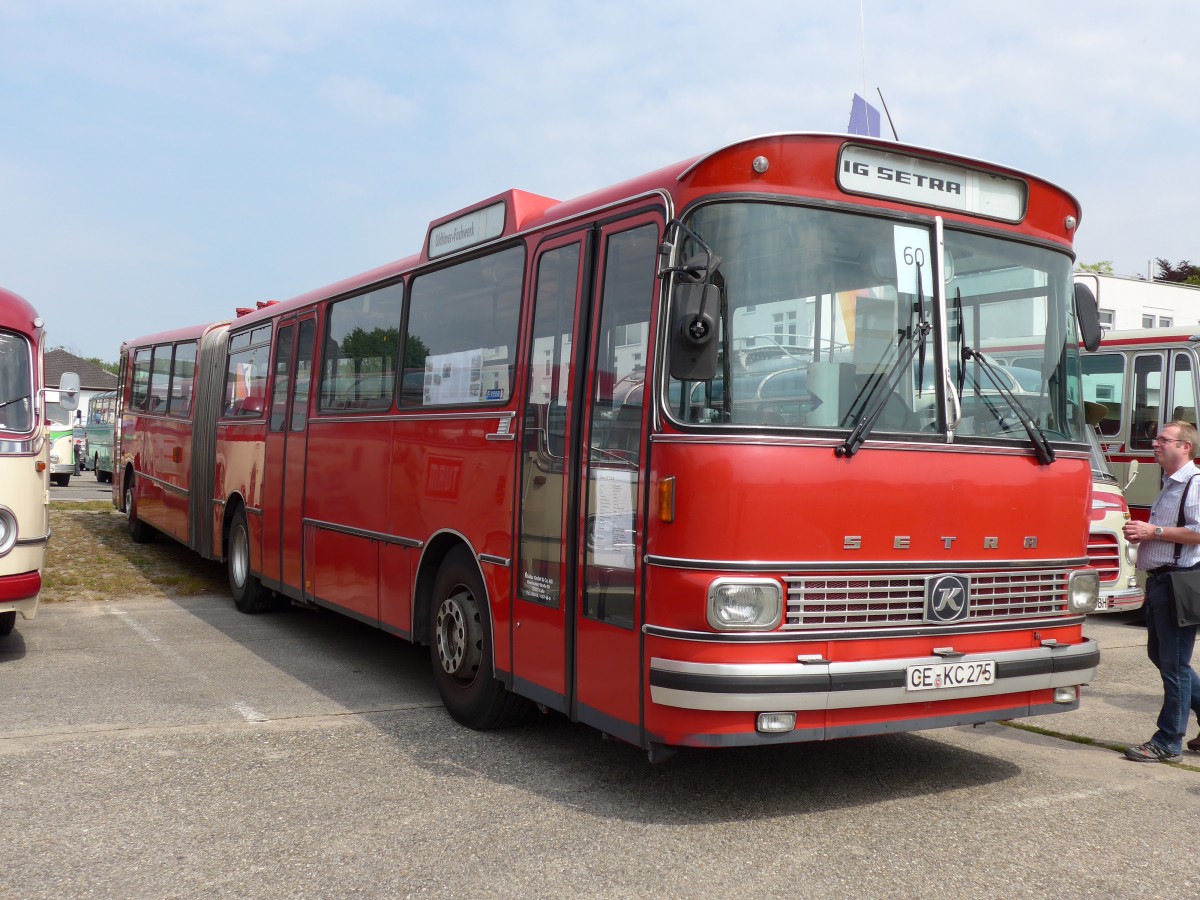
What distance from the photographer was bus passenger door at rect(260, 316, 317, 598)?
32.7 ft

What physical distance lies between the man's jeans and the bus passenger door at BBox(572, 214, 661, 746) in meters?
3.05

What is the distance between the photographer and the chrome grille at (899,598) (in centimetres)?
495

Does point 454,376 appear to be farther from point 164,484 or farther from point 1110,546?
point 164,484

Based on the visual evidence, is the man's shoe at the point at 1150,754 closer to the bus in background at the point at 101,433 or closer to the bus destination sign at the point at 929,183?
the bus destination sign at the point at 929,183

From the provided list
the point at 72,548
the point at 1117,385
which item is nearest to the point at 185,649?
the point at 72,548

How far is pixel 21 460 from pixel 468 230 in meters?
3.93

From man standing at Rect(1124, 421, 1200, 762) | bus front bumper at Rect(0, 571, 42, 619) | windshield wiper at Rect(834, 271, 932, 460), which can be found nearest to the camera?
windshield wiper at Rect(834, 271, 932, 460)

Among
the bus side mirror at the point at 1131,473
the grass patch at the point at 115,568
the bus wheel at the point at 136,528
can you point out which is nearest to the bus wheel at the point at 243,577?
the grass patch at the point at 115,568

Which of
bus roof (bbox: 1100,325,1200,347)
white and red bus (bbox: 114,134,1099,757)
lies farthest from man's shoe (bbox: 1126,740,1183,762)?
bus roof (bbox: 1100,325,1200,347)

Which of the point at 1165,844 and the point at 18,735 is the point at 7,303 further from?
the point at 1165,844

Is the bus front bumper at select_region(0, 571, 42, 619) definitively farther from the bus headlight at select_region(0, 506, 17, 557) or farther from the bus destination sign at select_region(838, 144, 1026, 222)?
the bus destination sign at select_region(838, 144, 1026, 222)

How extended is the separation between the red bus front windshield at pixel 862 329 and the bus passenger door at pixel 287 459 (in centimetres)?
573

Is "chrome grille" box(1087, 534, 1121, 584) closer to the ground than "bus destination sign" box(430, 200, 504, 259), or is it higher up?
closer to the ground

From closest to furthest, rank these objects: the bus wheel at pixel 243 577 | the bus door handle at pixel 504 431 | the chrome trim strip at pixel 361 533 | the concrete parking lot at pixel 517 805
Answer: the concrete parking lot at pixel 517 805
the bus door handle at pixel 504 431
the chrome trim strip at pixel 361 533
the bus wheel at pixel 243 577
